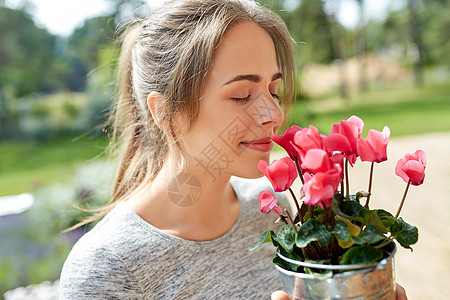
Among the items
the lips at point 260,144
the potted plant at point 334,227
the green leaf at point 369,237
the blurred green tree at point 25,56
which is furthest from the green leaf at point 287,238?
the blurred green tree at point 25,56

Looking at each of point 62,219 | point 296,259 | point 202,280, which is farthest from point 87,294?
point 62,219

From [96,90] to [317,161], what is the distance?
799 centimetres

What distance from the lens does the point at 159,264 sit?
1271mm

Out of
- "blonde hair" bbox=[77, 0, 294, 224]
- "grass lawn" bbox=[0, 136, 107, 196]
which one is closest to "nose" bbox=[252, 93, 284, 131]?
"blonde hair" bbox=[77, 0, 294, 224]

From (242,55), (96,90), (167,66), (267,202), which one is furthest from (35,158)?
(267,202)

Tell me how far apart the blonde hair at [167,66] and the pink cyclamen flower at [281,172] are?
0.49 metres

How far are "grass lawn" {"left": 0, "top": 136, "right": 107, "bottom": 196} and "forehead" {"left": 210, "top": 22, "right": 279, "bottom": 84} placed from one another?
806 cm

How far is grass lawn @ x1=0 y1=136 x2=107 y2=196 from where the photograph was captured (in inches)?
357

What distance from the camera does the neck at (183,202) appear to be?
135 cm

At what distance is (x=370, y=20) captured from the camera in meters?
15.6

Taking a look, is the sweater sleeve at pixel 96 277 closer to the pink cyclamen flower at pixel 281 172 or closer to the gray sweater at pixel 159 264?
the gray sweater at pixel 159 264

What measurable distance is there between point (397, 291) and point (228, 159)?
520 millimetres

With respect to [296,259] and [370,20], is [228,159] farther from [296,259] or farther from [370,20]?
[370,20]

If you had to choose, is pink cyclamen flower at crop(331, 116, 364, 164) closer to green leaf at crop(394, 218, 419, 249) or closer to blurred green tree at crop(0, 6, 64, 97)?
green leaf at crop(394, 218, 419, 249)
